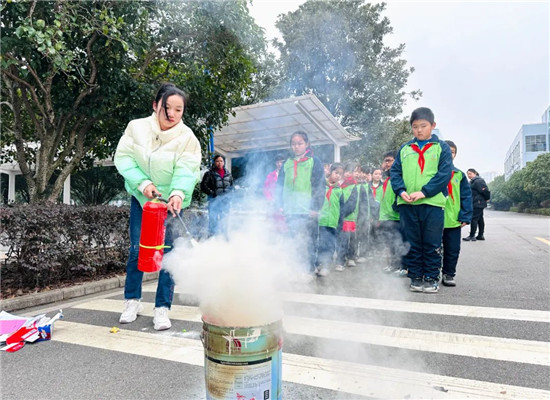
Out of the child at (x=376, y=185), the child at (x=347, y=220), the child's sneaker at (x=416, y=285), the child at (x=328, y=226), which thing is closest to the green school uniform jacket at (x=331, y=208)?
the child at (x=328, y=226)

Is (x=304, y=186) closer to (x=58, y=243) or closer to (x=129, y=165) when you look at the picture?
(x=129, y=165)

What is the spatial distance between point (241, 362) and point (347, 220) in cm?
491

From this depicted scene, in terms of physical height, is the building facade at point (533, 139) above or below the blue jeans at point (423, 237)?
above

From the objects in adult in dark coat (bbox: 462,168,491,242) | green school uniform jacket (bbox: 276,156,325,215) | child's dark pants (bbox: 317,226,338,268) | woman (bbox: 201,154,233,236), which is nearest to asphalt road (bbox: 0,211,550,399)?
green school uniform jacket (bbox: 276,156,325,215)

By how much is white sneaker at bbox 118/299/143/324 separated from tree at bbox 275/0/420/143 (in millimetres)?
8342

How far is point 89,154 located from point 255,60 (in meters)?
4.29

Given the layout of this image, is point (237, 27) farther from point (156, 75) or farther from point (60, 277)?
point (60, 277)

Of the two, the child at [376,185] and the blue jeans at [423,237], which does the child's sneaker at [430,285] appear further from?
the child at [376,185]

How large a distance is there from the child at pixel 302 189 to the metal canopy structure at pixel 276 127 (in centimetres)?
510

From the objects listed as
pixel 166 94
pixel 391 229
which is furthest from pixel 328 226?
pixel 166 94

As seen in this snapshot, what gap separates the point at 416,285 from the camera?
445cm

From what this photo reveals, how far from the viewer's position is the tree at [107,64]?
15.5ft

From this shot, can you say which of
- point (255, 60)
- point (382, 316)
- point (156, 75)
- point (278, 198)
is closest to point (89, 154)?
point (156, 75)

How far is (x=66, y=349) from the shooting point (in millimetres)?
2863
